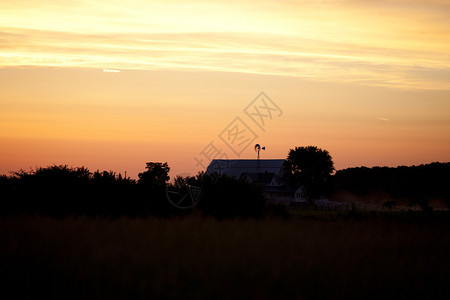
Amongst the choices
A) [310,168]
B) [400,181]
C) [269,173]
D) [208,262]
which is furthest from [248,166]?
[208,262]

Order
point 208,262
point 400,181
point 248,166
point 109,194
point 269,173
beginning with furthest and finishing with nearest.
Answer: point 400,181 → point 248,166 → point 269,173 → point 109,194 → point 208,262

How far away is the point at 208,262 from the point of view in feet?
42.7

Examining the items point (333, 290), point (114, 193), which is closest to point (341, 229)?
point (333, 290)

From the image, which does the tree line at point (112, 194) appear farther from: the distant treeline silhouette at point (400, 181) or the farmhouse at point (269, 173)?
the distant treeline silhouette at point (400, 181)

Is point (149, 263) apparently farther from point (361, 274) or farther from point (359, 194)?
point (359, 194)

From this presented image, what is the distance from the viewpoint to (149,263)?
12.7 meters

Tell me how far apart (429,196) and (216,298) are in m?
118

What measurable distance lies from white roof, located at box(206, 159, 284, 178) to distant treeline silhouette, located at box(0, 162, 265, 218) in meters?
84.4

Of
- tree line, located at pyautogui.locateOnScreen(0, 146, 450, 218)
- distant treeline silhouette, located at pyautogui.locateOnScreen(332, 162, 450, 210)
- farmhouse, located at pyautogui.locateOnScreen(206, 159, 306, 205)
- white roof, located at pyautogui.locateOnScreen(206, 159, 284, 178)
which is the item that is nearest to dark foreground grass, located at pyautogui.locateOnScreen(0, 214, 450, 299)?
tree line, located at pyautogui.locateOnScreen(0, 146, 450, 218)

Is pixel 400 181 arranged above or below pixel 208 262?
above

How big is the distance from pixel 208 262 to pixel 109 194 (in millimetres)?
15172

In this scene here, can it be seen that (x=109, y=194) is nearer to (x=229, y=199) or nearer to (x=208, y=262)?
(x=229, y=199)

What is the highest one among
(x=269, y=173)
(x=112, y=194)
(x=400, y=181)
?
(x=400, y=181)

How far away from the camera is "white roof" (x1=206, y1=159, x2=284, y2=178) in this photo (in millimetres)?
114312
